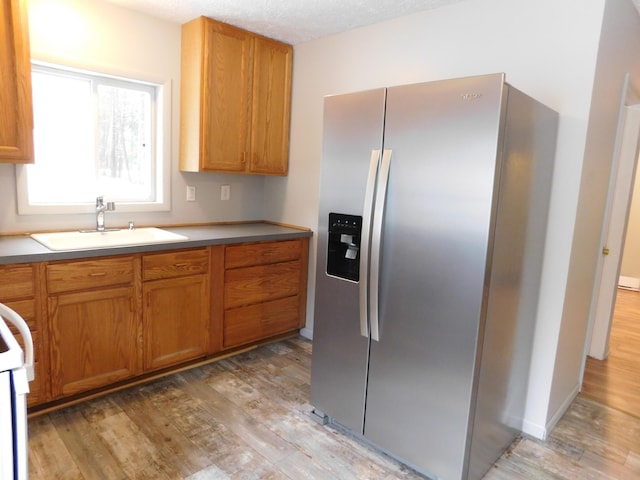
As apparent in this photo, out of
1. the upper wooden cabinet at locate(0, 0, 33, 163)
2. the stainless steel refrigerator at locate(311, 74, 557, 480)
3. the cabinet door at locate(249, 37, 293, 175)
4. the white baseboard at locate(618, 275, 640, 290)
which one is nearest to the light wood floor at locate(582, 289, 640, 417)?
the stainless steel refrigerator at locate(311, 74, 557, 480)

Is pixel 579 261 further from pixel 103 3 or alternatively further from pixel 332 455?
pixel 103 3

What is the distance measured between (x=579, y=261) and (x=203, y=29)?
272cm

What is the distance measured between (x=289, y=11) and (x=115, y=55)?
45.7 inches

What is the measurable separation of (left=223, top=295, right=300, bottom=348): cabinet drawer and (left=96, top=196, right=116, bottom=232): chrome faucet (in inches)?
39.5

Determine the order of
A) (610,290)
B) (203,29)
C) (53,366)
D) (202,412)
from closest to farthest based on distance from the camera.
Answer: (53,366)
(202,412)
(203,29)
(610,290)

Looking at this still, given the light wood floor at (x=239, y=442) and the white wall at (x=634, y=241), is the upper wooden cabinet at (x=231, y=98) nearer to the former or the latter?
the light wood floor at (x=239, y=442)

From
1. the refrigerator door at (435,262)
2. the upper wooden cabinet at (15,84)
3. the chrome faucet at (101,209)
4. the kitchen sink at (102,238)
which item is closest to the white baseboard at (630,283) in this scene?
the refrigerator door at (435,262)

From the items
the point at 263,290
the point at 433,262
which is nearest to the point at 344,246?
the point at 433,262

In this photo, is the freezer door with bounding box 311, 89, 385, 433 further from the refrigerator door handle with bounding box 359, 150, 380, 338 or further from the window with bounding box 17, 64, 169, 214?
the window with bounding box 17, 64, 169, 214

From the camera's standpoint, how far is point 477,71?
240 centimetres

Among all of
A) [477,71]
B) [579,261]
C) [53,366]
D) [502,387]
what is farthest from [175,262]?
[579,261]

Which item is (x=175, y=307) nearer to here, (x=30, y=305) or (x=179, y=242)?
(x=179, y=242)

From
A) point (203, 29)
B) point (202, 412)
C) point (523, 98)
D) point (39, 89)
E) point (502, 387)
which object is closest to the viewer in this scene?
point (523, 98)

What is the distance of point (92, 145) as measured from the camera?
280 centimetres
